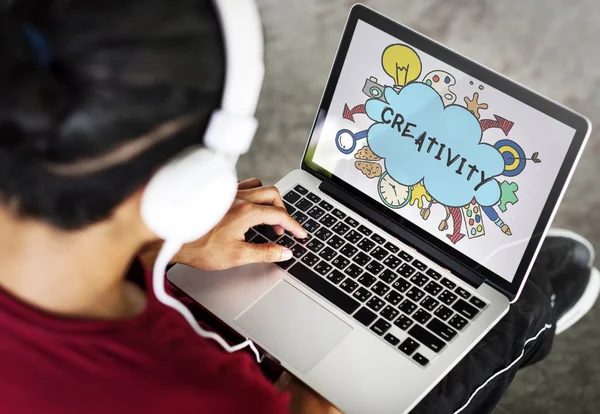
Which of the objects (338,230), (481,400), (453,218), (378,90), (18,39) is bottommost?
(481,400)

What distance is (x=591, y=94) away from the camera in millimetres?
1705

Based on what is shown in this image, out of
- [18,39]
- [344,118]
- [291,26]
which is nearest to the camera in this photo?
[18,39]

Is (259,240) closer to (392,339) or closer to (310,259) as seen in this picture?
(310,259)

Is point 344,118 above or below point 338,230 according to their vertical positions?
above

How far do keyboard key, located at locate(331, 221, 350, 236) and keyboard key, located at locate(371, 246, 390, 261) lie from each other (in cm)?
6

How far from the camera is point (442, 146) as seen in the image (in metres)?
0.94

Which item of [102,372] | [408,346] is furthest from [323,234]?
[102,372]

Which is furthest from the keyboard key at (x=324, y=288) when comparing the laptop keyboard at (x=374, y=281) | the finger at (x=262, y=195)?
the finger at (x=262, y=195)

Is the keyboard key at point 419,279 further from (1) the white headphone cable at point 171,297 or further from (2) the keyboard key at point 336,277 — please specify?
(1) the white headphone cable at point 171,297

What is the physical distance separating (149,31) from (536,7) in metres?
1.54

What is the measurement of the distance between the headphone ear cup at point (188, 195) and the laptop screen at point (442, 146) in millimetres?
370

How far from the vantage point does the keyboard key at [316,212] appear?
1.06m

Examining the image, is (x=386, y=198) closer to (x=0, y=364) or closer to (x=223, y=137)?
(x=223, y=137)

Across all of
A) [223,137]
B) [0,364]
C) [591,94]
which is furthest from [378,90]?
[591,94]
